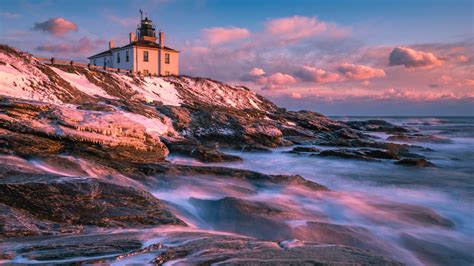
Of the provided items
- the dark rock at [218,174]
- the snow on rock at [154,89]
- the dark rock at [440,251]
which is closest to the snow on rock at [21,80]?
the snow on rock at [154,89]

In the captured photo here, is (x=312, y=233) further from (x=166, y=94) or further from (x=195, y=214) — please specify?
(x=166, y=94)

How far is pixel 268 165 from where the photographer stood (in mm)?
15688

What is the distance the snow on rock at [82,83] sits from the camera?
85.8 feet

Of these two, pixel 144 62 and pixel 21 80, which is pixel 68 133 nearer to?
pixel 21 80

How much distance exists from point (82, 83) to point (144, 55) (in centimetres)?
1814

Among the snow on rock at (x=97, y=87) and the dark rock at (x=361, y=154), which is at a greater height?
the snow on rock at (x=97, y=87)

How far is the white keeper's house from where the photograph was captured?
148ft

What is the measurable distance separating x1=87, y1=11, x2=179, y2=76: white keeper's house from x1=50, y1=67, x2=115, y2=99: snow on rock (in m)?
13.6

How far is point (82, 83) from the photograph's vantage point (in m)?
28.6

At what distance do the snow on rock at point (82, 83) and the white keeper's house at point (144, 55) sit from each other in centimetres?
1363

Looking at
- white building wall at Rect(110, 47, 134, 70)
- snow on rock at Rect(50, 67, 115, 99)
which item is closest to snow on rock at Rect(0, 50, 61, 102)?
snow on rock at Rect(50, 67, 115, 99)

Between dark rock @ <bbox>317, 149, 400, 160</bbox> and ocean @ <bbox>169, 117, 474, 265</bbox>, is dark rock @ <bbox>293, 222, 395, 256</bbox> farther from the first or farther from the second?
dark rock @ <bbox>317, 149, 400, 160</bbox>

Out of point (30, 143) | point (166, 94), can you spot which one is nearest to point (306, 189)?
point (30, 143)

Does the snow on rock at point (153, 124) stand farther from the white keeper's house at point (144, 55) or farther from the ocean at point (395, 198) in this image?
the white keeper's house at point (144, 55)
